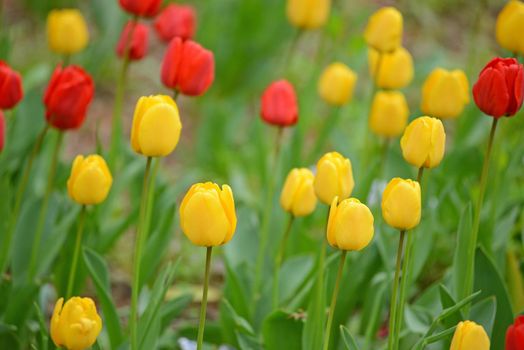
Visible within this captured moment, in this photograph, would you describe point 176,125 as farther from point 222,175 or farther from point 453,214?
point 222,175

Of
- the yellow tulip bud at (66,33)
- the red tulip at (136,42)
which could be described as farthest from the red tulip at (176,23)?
the yellow tulip bud at (66,33)

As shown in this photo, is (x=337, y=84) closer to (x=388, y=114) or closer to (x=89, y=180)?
(x=388, y=114)

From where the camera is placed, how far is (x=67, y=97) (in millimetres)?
1737

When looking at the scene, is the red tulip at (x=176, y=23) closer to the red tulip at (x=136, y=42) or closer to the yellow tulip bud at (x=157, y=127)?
the red tulip at (x=136, y=42)

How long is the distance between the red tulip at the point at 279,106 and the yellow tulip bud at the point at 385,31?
12.0 inches

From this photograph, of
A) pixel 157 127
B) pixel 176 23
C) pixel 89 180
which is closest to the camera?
pixel 157 127

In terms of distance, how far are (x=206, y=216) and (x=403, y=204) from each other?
28 cm

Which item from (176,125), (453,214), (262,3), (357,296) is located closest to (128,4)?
(176,125)

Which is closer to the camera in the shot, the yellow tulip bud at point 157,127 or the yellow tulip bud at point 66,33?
the yellow tulip bud at point 157,127

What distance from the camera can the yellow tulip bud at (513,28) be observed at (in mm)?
1949

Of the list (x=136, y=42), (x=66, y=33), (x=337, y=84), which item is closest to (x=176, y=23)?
(x=136, y=42)

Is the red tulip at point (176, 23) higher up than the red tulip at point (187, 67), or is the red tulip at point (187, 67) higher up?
the red tulip at point (176, 23)

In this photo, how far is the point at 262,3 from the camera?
3.50 metres

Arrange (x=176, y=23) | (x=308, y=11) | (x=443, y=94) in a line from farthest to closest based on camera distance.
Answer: (x=308, y=11), (x=176, y=23), (x=443, y=94)
